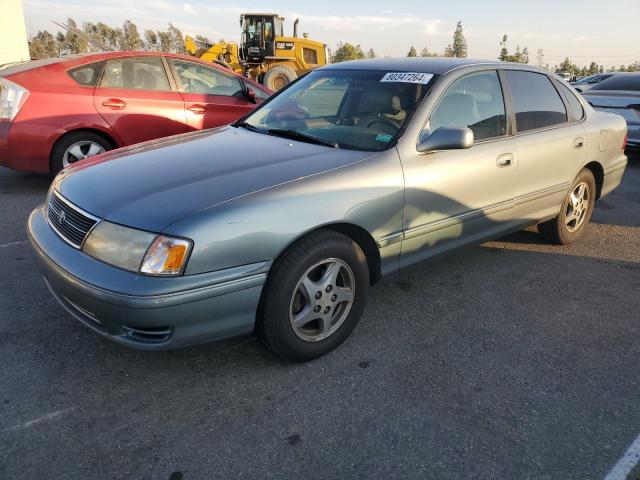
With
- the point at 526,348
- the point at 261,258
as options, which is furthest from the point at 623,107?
the point at 261,258

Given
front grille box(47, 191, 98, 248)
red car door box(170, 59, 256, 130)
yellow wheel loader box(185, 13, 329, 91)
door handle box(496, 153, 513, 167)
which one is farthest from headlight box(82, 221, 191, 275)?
yellow wheel loader box(185, 13, 329, 91)

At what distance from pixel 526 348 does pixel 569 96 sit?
250cm

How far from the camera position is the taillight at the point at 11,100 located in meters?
5.20

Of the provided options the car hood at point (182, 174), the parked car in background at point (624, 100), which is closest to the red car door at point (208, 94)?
the car hood at point (182, 174)

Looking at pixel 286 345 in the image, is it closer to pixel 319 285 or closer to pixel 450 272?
pixel 319 285

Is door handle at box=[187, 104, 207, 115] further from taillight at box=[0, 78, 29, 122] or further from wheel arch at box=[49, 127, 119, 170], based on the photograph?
taillight at box=[0, 78, 29, 122]

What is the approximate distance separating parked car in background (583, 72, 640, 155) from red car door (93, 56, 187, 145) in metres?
6.60

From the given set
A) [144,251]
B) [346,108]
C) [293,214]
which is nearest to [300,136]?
[346,108]

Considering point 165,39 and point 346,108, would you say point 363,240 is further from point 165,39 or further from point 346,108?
point 165,39

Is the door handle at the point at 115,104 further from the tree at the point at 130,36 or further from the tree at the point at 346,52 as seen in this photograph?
the tree at the point at 346,52

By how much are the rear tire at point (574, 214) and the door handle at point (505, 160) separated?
104cm

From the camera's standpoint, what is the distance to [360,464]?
6.88ft

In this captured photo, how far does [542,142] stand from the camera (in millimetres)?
3910

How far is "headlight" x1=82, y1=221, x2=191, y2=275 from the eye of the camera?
2.23 meters
